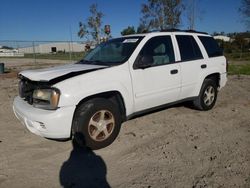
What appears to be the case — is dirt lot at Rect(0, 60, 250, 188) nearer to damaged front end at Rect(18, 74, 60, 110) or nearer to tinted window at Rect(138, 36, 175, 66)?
damaged front end at Rect(18, 74, 60, 110)

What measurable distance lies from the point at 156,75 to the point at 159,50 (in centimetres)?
56

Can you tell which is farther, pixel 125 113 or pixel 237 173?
pixel 125 113

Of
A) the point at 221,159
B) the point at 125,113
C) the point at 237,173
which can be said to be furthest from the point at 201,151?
the point at 125,113

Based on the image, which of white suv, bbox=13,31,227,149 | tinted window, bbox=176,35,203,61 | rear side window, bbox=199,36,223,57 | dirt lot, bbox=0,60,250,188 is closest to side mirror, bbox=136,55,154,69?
white suv, bbox=13,31,227,149

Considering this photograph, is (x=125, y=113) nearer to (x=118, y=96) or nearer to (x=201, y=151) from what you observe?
(x=118, y=96)

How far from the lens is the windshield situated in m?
4.36

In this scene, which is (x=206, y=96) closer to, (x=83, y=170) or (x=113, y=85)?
(x=113, y=85)

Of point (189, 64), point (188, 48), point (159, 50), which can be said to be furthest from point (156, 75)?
point (188, 48)

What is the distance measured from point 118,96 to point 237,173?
2.00m

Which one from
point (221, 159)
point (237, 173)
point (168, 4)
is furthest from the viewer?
point (168, 4)

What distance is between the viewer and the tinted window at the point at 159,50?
4.49 metres

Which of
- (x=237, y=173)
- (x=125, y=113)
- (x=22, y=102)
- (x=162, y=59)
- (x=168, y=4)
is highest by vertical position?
(x=168, y=4)

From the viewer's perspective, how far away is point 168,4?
86.3 ft

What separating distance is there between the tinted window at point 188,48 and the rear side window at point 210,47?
338 mm
